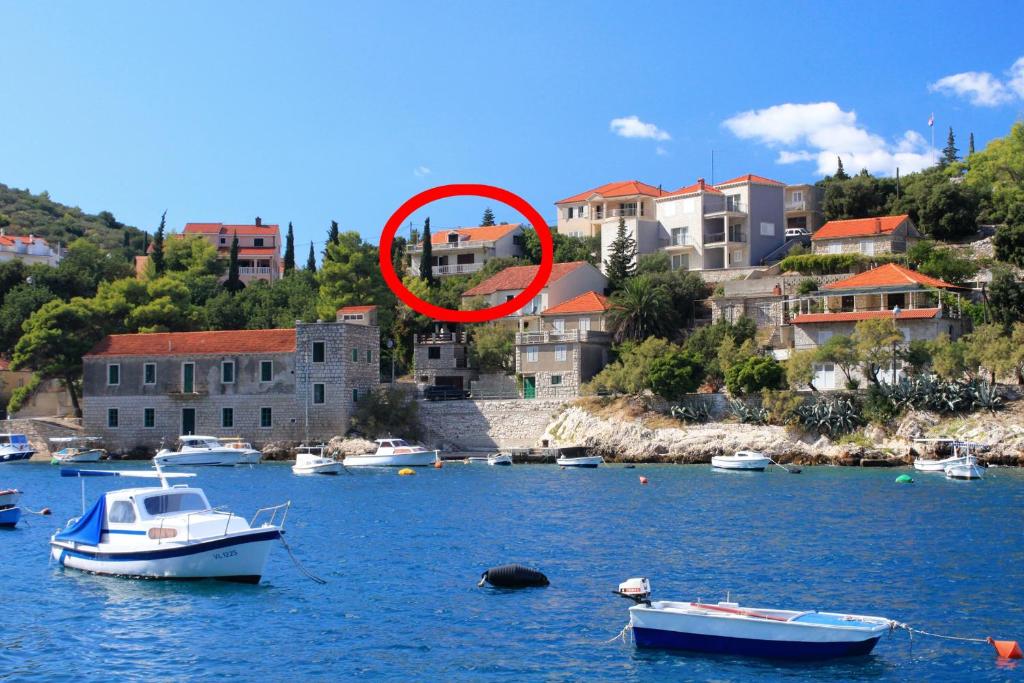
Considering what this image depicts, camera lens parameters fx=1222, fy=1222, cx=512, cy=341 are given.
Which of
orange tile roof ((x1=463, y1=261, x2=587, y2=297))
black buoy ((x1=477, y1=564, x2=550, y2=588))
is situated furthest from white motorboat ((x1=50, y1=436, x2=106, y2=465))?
black buoy ((x1=477, y1=564, x2=550, y2=588))

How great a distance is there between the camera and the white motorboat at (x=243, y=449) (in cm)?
6262

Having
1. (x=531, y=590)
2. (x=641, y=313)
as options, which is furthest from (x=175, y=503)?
(x=641, y=313)

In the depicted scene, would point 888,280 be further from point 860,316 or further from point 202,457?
point 202,457

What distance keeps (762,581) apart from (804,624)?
703cm

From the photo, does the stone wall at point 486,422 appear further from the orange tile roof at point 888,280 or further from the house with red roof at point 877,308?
the orange tile roof at point 888,280

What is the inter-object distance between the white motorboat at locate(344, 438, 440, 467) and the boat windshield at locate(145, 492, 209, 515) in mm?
31567

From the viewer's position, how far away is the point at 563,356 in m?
67.6

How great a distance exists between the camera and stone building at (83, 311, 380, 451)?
66438 mm

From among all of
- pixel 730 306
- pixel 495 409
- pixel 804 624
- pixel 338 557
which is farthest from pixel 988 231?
pixel 804 624

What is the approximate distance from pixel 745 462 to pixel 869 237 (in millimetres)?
29718

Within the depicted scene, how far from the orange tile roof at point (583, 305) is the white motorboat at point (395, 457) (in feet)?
47.9

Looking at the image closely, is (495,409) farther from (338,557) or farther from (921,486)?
(338,557)

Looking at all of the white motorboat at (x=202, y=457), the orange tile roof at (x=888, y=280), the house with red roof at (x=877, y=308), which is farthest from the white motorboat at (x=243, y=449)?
the orange tile roof at (x=888, y=280)

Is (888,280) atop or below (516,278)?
below
